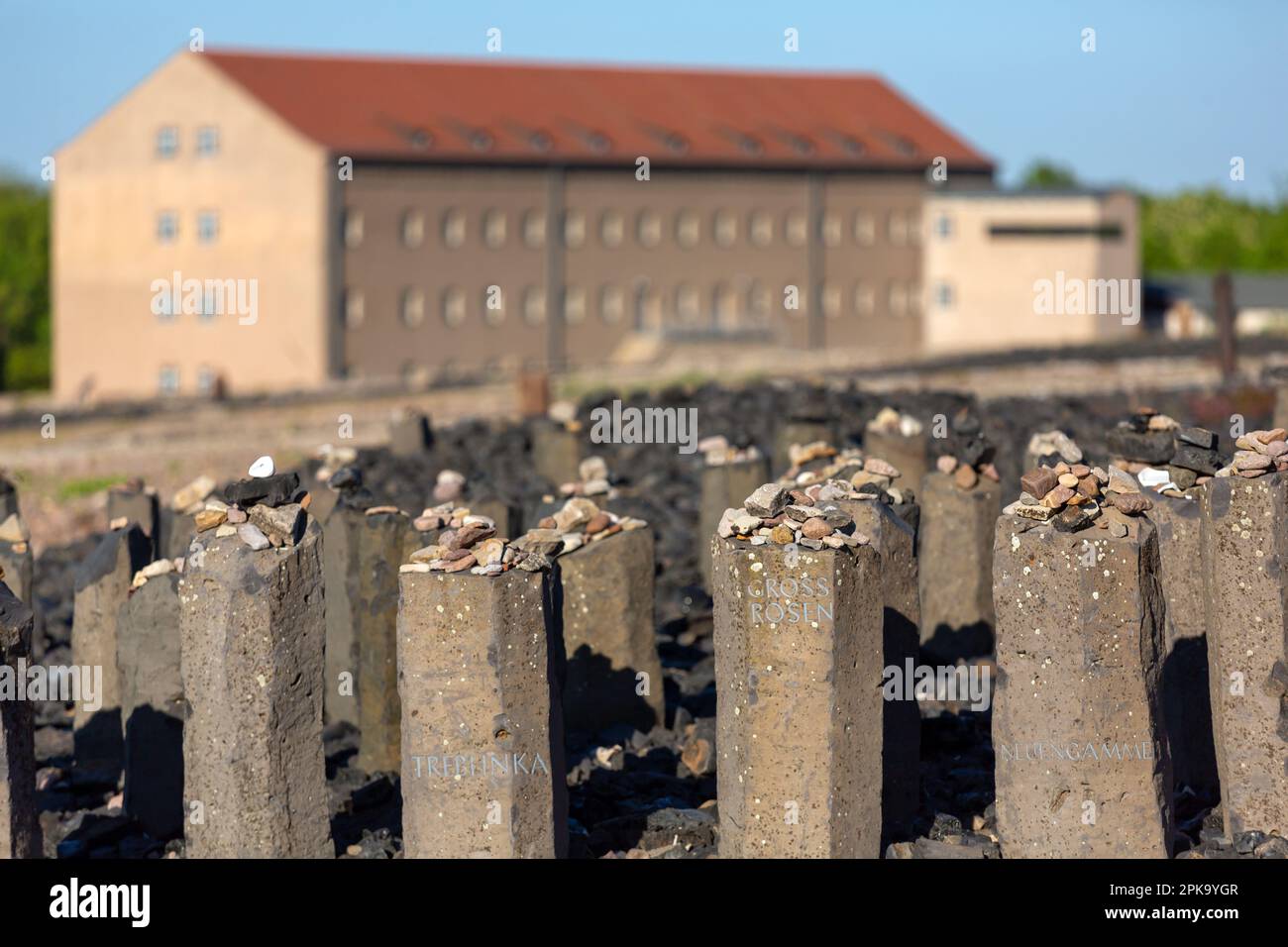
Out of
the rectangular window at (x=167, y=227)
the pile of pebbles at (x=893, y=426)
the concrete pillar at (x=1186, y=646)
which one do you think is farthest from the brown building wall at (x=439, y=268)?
the concrete pillar at (x=1186, y=646)

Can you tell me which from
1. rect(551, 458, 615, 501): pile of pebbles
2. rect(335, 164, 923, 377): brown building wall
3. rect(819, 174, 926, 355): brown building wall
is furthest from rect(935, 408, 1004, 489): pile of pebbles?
rect(819, 174, 926, 355): brown building wall

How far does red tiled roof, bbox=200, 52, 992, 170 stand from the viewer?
6806cm

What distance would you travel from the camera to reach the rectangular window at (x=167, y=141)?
225ft

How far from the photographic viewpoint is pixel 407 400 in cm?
3794

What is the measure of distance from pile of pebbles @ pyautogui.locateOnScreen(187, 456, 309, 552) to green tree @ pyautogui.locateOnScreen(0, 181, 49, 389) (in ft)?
270

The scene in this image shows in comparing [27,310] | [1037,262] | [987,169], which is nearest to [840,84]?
[987,169]

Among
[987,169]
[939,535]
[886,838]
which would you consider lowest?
[886,838]

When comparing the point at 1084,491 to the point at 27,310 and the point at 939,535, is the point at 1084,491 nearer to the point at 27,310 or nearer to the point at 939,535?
the point at 939,535

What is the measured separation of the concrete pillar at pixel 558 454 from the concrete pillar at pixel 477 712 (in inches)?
410

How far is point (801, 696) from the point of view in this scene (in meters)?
9.20

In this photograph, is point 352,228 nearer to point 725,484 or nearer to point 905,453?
point 905,453

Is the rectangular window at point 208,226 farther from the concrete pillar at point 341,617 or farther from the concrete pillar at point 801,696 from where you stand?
the concrete pillar at point 801,696

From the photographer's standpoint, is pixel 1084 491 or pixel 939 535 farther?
pixel 939 535

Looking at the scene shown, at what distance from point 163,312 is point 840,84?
81.7ft
